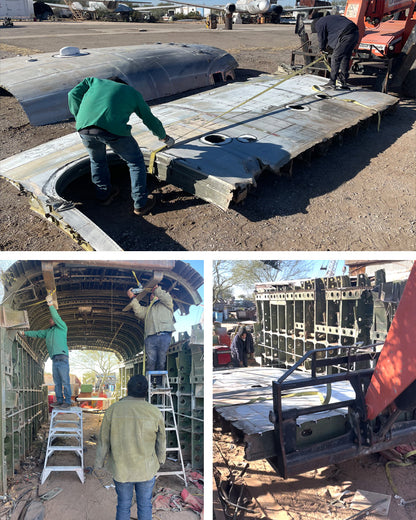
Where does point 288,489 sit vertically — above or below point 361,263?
below

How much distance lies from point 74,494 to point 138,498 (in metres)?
0.82

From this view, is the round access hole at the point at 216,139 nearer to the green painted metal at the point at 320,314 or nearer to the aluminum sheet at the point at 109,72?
the green painted metal at the point at 320,314

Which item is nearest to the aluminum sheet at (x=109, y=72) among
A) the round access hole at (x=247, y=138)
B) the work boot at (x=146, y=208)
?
the work boot at (x=146, y=208)

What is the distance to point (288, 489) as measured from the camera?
4812mm

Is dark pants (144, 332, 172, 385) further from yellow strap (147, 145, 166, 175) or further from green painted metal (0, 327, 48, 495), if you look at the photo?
yellow strap (147, 145, 166, 175)

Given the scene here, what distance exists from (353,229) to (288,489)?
363 cm

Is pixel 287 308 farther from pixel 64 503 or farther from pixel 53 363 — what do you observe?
pixel 64 503

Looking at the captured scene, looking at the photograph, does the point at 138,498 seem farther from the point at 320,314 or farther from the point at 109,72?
the point at 109,72

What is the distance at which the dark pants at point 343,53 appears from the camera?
391 inches

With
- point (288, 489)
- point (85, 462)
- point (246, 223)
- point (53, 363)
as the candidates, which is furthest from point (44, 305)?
point (288, 489)

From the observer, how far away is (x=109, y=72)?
35.4ft

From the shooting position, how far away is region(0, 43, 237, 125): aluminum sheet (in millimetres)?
9656

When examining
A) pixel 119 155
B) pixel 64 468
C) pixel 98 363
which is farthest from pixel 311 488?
pixel 98 363

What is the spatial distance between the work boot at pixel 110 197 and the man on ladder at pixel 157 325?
1.68m
